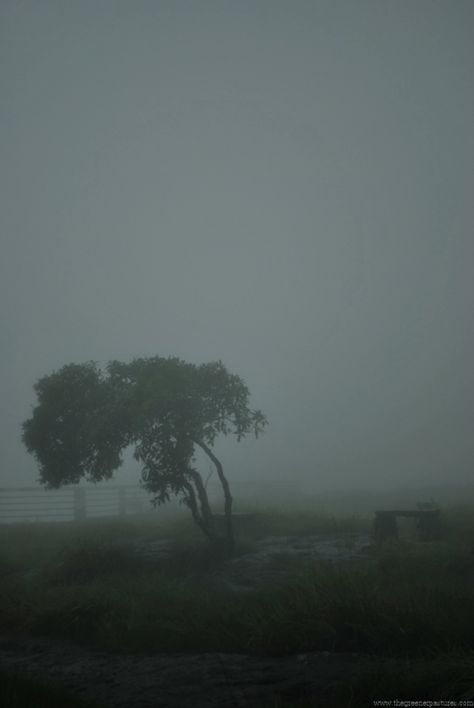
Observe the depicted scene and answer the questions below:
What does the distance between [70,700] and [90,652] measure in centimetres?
260

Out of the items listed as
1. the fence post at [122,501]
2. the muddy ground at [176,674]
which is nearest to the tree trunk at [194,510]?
the muddy ground at [176,674]

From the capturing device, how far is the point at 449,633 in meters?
6.40

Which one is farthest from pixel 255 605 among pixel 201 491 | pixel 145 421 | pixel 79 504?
pixel 79 504

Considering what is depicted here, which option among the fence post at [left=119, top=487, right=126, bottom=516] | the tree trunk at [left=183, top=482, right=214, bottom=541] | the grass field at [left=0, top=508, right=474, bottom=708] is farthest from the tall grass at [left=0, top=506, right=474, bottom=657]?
the fence post at [left=119, top=487, right=126, bottom=516]

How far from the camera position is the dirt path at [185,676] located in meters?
5.75

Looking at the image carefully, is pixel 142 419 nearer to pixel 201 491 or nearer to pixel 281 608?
pixel 201 491

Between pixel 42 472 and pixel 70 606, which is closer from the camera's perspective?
pixel 70 606

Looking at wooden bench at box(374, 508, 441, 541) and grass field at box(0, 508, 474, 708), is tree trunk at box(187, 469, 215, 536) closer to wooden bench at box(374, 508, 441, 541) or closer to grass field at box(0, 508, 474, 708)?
grass field at box(0, 508, 474, 708)

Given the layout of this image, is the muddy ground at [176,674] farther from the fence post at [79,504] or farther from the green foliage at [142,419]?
the fence post at [79,504]

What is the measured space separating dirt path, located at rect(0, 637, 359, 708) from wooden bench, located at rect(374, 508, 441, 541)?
9518 millimetres

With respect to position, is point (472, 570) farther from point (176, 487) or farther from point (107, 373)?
point (107, 373)

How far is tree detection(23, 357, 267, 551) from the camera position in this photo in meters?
13.5

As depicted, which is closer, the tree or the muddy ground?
the muddy ground

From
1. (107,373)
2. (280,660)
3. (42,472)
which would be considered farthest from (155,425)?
(280,660)
